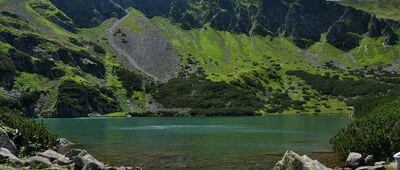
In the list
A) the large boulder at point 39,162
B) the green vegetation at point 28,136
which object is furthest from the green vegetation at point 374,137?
the green vegetation at point 28,136

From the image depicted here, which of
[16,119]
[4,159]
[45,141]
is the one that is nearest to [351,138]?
[4,159]

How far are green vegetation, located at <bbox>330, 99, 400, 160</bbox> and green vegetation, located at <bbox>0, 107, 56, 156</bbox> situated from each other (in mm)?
38944

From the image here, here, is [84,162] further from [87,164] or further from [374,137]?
[374,137]

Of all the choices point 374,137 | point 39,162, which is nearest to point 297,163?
point 374,137

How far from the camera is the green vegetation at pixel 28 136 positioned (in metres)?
46.8

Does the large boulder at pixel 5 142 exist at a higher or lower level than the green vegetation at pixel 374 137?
lower

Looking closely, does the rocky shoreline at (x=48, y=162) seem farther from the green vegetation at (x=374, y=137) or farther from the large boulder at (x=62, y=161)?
the green vegetation at (x=374, y=137)

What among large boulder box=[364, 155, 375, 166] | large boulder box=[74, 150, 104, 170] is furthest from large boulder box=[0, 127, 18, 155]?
large boulder box=[364, 155, 375, 166]

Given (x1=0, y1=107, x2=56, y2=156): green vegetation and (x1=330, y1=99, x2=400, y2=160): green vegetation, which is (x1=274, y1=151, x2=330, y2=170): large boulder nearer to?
(x1=330, y1=99, x2=400, y2=160): green vegetation

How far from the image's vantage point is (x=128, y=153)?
55.5m

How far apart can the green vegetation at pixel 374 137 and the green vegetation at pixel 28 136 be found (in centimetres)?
3894

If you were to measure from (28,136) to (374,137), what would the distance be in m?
42.7

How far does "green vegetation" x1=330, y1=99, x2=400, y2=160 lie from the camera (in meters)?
38.4

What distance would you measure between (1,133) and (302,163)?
3148 cm
